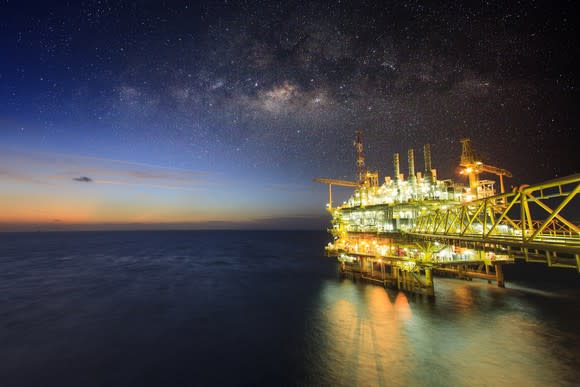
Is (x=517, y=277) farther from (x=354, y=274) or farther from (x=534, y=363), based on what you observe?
(x=534, y=363)

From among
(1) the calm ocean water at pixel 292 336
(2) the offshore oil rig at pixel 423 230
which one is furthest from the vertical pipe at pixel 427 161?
(1) the calm ocean water at pixel 292 336

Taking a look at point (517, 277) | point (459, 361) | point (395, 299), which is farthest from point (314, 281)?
point (517, 277)

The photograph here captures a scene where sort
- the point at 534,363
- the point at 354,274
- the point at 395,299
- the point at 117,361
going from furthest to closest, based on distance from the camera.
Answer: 1. the point at 354,274
2. the point at 395,299
3. the point at 117,361
4. the point at 534,363

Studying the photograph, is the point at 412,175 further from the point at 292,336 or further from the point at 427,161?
the point at 292,336

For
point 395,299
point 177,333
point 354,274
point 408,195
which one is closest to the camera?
point 177,333

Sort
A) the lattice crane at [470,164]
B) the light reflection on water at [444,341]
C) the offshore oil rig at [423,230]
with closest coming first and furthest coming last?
the light reflection on water at [444,341], the offshore oil rig at [423,230], the lattice crane at [470,164]

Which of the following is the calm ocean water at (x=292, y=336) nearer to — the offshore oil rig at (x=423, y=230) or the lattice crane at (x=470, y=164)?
the offshore oil rig at (x=423, y=230)

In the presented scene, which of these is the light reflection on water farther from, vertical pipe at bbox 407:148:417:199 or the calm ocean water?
vertical pipe at bbox 407:148:417:199

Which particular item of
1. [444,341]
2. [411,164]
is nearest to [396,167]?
[411,164]
